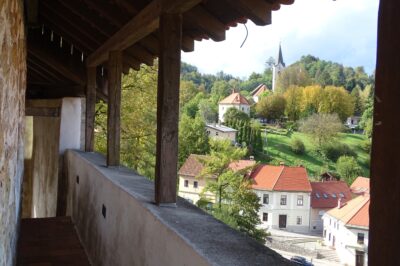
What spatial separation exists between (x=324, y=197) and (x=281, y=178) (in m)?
3.02

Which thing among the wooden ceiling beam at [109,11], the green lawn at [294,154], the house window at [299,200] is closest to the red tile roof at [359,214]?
the wooden ceiling beam at [109,11]

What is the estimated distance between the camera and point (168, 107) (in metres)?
2.72

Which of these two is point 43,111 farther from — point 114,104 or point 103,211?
point 103,211

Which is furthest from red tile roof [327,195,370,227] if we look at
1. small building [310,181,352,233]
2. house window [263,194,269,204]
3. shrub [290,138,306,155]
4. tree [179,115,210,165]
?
shrub [290,138,306,155]

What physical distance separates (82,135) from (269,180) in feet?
75.6

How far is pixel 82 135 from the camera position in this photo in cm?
717

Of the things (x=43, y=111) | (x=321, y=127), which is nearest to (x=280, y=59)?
(x=321, y=127)

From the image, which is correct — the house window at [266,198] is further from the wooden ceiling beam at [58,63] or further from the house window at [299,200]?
the wooden ceiling beam at [58,63]

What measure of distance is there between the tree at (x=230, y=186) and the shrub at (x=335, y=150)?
7211 millimetres

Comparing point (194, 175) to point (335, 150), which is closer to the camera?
point (194, 175)

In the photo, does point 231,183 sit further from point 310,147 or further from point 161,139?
point 161,139

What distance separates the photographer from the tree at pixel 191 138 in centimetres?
1959

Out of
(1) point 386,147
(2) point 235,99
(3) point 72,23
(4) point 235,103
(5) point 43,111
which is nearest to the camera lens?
(1) point 386,147

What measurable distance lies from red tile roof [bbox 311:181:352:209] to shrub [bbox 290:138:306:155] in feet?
13.9
